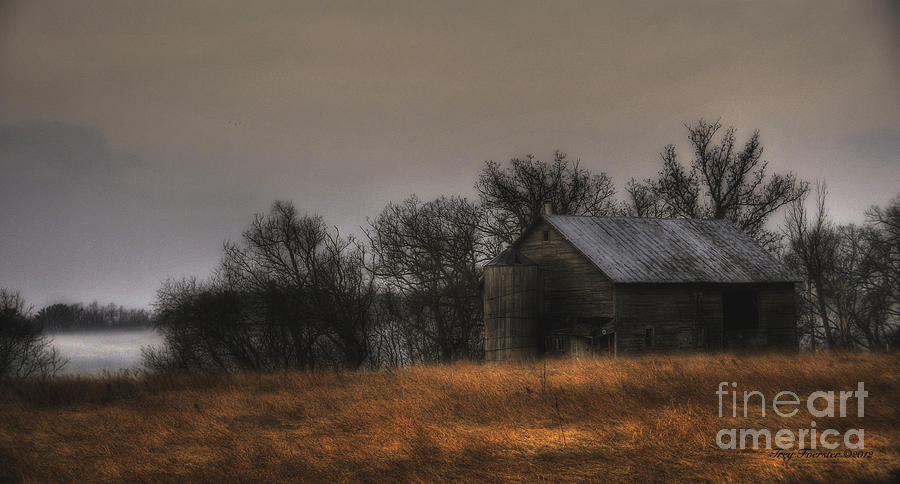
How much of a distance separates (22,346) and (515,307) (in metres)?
19.9

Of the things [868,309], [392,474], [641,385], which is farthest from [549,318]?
[868,309]

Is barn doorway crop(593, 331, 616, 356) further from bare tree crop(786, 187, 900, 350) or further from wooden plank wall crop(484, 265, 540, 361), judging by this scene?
bare tree crop(786, 187, 900, 350)

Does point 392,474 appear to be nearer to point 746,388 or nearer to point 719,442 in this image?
point 719,442

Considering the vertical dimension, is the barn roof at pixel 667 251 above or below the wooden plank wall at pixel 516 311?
above

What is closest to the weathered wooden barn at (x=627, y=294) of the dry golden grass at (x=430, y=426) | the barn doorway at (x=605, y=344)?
the barn doorway at (x=605, y=344)

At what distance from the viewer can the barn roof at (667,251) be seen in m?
21.8

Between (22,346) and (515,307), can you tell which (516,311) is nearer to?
(515,307)

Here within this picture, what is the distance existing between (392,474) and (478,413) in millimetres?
3680

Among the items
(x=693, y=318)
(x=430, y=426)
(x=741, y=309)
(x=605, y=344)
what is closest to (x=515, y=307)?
(x=605, y=344)

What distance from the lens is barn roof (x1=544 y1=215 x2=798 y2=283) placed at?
2179cm

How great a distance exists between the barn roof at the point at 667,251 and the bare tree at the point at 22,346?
64.9 feet

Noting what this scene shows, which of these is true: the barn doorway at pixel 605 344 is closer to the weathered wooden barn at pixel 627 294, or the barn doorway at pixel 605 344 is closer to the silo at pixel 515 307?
the weathered wooden barn at pixel 627 294

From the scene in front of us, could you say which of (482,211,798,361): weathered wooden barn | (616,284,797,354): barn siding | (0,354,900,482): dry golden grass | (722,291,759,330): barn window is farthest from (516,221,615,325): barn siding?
(0,354,900,482): dry golden grass

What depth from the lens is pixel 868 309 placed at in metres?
34.4
